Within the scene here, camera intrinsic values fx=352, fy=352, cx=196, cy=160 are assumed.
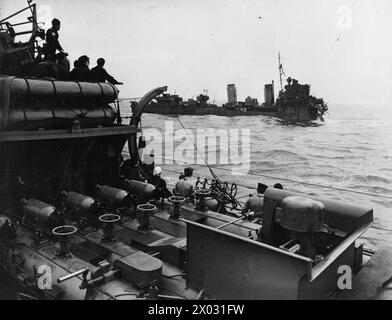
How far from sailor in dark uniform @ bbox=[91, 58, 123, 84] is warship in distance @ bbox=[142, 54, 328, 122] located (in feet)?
177

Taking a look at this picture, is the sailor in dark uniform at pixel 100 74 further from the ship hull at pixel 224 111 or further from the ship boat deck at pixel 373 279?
the ship hull at pixel 224 111

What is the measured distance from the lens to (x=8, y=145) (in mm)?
6902

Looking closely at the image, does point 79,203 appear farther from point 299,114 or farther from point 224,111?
point 224,111

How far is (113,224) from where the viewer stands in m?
7.14

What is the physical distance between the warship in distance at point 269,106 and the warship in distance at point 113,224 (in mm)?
54590

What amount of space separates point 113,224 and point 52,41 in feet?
14.7

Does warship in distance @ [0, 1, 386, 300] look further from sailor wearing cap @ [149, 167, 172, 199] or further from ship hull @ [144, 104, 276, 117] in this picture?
ship hull @ [144, 104, 276, 117]

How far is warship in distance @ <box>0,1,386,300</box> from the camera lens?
12.8 ft

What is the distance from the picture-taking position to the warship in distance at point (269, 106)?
61.9 meters

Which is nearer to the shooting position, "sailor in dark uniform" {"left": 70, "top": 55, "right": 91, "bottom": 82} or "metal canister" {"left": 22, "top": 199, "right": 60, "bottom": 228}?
"metal canister" {"left": 22, "top": 199, "right": 60, "bottom": 228}

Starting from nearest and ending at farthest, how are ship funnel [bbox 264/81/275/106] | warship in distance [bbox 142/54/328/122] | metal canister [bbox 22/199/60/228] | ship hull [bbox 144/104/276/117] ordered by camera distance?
metal canister [bbox 22/199/60/228] → warship in distance [bbox 142/54/328/122] → ship hull [bbox 144/104/276/117] → ship funnel [bbox 264/81/275/106]

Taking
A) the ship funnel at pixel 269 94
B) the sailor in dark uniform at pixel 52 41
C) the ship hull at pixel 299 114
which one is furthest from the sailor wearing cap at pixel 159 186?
the ship funnel at pixel 269 94

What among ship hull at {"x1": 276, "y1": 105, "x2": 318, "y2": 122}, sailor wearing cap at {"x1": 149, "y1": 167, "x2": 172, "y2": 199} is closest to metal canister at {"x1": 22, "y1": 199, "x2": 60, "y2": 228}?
sailor wearing cap at {"x1": 149, "y1": 167, "x2": 172, "y2": 199}
